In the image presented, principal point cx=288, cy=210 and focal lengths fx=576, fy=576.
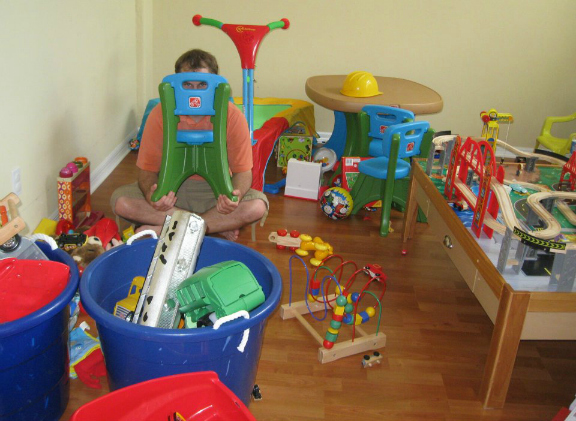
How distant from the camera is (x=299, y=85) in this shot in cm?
373

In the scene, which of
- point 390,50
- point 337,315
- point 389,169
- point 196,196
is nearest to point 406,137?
point 389,169

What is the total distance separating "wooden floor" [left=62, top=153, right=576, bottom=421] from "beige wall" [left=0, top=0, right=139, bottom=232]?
0.93m

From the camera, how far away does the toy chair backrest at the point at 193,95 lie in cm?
204

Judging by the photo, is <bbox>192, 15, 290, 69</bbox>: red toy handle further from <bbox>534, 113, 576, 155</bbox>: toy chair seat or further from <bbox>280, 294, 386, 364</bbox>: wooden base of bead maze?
<bbox>534, 113, 576, 155</bbox>: toy chair seat

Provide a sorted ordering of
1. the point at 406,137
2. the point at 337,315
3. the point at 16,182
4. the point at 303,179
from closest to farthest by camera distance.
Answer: the point at 337,315 < the point at 16,182 < the point at 406,137 < the point at 303,179

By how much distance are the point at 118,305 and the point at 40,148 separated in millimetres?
1050

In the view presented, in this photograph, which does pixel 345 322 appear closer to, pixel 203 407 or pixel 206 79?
pixel 203 407

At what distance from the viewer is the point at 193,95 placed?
6.70 feet

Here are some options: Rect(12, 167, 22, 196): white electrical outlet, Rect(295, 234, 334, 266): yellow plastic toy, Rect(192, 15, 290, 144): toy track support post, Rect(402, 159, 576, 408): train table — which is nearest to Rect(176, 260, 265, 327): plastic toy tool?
Rect(402, 159, 576, 408): train table

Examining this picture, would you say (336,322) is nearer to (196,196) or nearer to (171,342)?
(171,342)

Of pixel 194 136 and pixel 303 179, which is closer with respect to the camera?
pixel 194 136

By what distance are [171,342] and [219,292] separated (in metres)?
0.14

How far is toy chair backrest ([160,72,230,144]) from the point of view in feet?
6.68

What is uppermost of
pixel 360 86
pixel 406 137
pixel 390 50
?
pixel 390 50
